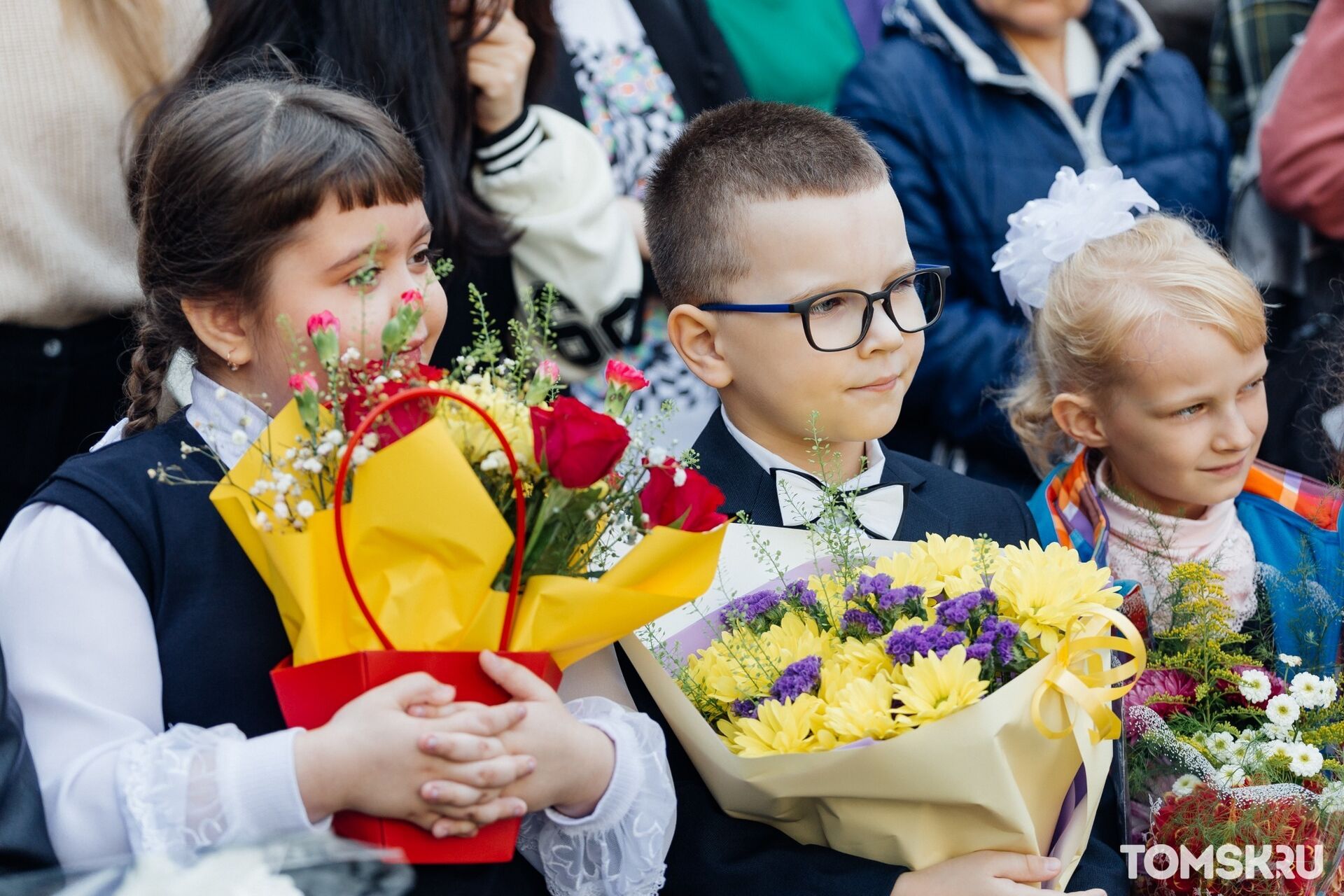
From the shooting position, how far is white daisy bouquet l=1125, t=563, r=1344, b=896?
6.65ft

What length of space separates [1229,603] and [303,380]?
1.80 metres

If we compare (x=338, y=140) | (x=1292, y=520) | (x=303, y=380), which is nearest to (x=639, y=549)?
(x=303, y=380)

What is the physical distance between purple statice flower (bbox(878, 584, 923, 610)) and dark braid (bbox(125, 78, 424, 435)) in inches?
38.1

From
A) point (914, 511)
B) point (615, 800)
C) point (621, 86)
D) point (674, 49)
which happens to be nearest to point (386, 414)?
point (615, 800)

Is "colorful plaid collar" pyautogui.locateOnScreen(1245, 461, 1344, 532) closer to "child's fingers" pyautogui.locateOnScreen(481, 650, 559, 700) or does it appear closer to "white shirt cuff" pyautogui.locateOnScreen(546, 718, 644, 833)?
"white shirt cuff" pyautogui.locateOnScreen(546, 718, 644, 833)

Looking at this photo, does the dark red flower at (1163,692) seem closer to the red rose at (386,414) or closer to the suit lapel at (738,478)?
the suit lapel at (738,478)

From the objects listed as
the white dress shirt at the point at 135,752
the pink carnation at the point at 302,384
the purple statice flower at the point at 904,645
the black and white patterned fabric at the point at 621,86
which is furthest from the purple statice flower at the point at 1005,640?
the black and white patterned fabric at the point at 621,86

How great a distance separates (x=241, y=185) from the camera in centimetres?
220

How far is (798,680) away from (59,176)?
1863 mm

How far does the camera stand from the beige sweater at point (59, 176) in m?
2.79

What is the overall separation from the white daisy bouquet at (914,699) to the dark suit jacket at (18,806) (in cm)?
81

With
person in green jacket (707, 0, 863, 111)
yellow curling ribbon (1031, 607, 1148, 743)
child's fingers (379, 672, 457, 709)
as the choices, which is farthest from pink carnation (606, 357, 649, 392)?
person in green jacket (707, 0, 863, 111)

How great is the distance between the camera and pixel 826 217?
247 cm

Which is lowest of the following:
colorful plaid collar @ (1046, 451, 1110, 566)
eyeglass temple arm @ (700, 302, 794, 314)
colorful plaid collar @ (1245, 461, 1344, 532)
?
colorful plaid collar @ (1245, 461, 1344, 532)
